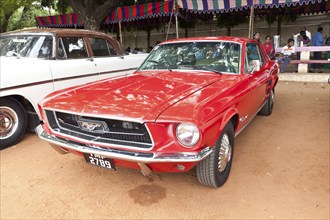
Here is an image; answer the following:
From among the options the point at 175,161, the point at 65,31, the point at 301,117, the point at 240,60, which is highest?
the point at 65,31

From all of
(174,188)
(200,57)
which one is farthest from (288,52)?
(174,188)

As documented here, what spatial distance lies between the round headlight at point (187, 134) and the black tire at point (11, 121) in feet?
10.2

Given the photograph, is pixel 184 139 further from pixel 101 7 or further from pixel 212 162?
pixel 101 7

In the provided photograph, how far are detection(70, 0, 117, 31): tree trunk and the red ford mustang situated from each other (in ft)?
31.2

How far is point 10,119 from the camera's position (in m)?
4.36

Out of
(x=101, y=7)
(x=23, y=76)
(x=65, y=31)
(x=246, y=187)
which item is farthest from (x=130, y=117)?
(x=101, y=7)

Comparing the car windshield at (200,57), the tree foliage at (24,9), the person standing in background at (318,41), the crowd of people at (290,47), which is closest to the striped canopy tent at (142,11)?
the tree foliage at (24,9)

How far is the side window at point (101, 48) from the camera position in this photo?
19.0 feet

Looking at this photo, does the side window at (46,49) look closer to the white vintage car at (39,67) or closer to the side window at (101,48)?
the white vintage car at (39,67)

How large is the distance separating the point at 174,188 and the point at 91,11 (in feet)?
36.5

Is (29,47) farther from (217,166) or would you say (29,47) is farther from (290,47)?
(290,47)

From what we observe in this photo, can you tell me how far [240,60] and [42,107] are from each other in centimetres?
252

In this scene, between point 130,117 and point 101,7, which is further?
point 101,7

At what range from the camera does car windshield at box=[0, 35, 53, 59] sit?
4.91 meters
